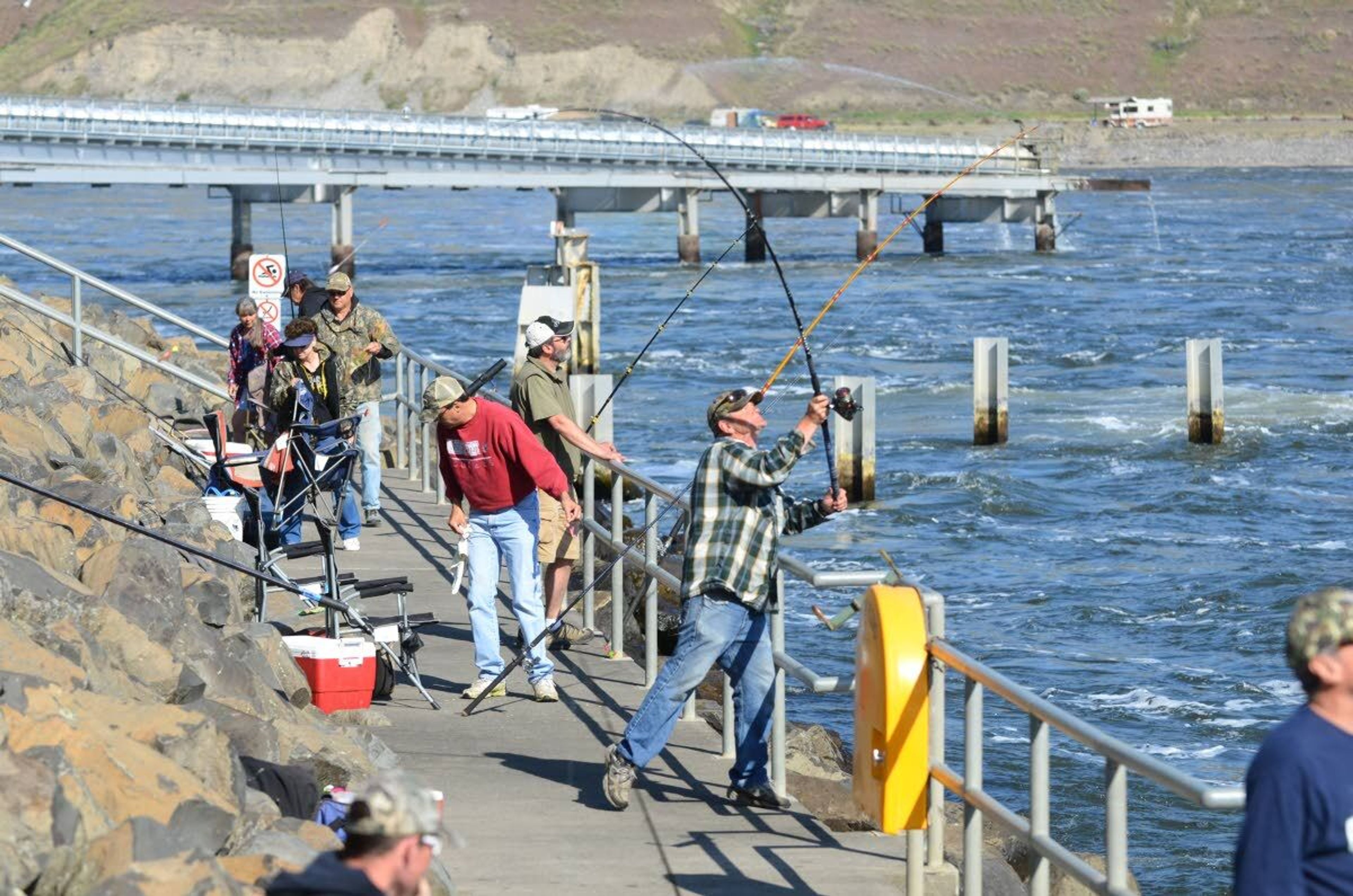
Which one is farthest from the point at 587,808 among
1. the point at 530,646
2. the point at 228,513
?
the point at 228,513

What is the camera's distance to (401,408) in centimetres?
1648

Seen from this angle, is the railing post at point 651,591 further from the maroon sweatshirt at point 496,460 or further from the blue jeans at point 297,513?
the blue jeans at point 297,513

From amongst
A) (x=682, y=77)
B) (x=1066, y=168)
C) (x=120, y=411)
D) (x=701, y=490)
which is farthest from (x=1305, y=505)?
(x=682, y=77)

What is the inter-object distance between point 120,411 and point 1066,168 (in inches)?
4072

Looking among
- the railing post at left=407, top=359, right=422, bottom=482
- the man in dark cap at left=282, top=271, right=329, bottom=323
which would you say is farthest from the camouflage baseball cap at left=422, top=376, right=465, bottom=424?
the railing post at left=407, top=359, right=422, bottom=482

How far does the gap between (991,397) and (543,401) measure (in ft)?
58.0

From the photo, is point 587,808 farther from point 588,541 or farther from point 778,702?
point 588,541

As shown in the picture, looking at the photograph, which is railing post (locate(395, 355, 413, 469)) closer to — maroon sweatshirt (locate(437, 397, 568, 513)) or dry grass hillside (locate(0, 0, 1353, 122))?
maroon sweatshirt (locate(437, 397, 568, 513))

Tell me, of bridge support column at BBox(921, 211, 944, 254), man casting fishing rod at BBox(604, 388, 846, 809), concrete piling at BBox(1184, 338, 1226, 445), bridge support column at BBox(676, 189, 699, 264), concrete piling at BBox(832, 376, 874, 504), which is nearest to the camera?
man casting fishing rod at BBox(604, 388, 846, 809)

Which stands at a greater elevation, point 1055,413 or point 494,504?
point 494,504

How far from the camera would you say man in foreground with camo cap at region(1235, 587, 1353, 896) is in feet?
12.8

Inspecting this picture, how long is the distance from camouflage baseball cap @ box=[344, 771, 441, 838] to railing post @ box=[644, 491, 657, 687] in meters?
5.03

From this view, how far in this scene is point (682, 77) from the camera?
162m

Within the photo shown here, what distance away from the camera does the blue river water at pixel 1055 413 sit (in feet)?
47.6
